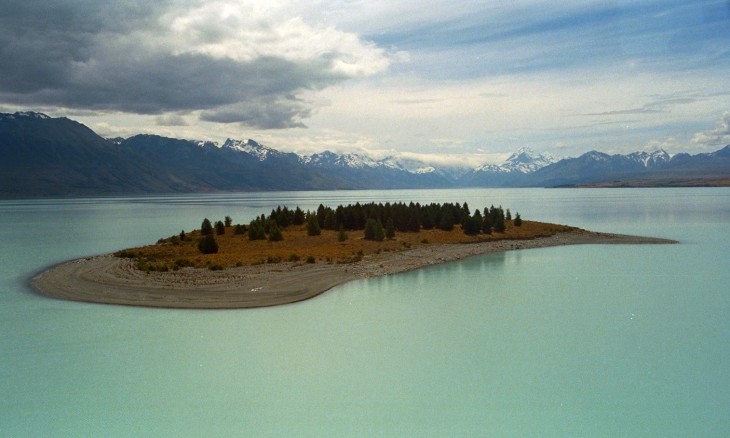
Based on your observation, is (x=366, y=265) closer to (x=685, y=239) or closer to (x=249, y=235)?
(x=249, y=235)

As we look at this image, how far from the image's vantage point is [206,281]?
125 feet

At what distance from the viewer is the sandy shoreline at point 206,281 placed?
34.0 m

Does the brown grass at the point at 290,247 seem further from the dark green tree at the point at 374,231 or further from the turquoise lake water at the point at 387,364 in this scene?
the turquoise lake water at the point at 387,364

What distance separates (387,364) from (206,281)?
1907 centimetres

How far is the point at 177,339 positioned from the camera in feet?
87.8

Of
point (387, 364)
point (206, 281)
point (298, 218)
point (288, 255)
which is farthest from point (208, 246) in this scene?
point (387, 364)

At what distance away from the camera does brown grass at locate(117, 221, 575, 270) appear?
4597 cm

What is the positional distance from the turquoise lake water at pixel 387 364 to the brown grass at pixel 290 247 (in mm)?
9373

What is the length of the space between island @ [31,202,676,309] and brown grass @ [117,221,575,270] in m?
0.10

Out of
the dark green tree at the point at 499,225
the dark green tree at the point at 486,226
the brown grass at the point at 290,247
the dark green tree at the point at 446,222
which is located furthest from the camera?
the dark green tree at the point at 499,225

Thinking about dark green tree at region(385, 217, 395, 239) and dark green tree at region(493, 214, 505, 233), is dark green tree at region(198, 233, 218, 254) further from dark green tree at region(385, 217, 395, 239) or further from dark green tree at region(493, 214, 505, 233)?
dark green tree at region(493, 214, 505, 233)

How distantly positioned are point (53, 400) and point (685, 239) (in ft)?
238

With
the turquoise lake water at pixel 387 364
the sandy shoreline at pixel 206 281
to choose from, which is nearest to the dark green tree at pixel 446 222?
the sandy shoreline at pixel 206 281

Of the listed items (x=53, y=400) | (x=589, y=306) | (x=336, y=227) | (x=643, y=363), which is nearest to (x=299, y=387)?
(x=53, y=400)
